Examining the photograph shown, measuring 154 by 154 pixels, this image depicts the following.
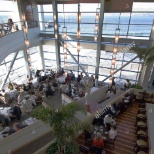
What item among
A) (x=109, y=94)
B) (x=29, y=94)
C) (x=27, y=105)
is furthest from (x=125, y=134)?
(x=29, y=94)

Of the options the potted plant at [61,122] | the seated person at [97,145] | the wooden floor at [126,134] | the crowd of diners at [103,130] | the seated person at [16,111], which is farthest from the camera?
the seated person at [16,111]

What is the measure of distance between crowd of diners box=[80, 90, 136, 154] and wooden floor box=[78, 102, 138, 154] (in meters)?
0.28

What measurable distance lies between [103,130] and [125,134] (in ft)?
3.88

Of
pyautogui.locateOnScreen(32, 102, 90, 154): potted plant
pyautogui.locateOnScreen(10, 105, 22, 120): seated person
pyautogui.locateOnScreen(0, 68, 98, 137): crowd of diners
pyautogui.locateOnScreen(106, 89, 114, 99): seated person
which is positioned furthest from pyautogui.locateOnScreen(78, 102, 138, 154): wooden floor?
pyautogui.locateOnScreen(10, 105, 22, 120): seated person

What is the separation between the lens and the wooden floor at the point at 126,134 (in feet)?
21.8

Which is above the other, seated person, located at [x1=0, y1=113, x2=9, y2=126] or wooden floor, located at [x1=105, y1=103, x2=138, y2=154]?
wooden floor, located at [x1=105, y1=103, x2=138, y2=154]

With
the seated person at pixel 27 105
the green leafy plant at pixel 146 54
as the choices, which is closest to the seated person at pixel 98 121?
the seated person at pixel 27 105

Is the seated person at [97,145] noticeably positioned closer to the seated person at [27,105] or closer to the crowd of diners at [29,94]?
the crowd of diners at [29,94]

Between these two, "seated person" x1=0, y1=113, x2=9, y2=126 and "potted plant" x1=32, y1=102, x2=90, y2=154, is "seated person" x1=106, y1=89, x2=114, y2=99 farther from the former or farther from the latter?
"seated person" x1=0, y1=113, x2=9, y2=126

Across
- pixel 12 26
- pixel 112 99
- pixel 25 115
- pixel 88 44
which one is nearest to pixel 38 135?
pixel 25 115

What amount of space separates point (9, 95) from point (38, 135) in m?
6.24

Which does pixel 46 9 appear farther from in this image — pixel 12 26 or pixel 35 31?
pixel 12 26

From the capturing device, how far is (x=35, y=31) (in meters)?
16.0

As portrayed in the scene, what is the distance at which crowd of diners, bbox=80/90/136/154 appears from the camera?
6.06 metres
